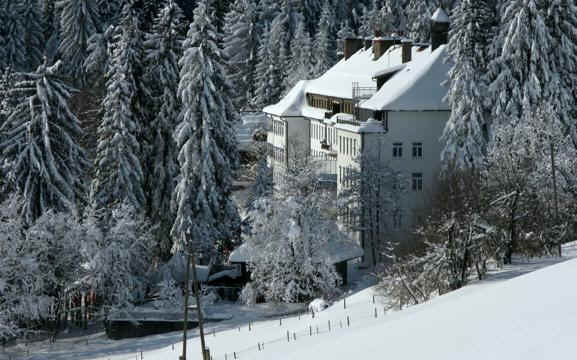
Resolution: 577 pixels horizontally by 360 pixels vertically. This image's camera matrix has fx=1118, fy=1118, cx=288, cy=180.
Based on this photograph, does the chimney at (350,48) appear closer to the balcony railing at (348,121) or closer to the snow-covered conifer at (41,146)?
the balcony railing at (348,121)

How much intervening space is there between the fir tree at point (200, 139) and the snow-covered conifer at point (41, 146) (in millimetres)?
5936

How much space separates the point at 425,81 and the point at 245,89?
67.7 meters

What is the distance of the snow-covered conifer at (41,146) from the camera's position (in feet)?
187

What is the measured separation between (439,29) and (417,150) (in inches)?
329

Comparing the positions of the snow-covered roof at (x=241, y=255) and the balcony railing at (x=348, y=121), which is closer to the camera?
the snow-covered roof at (x=241, y=255)

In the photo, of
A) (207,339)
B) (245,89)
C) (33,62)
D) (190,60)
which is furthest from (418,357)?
(245,89)

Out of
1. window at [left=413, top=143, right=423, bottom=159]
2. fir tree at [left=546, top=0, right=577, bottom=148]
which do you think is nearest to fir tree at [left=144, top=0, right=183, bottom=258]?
window at [left=413, top=143, right=423, bottom=159]

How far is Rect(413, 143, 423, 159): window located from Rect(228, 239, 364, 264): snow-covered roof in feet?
27.5

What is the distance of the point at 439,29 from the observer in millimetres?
71875

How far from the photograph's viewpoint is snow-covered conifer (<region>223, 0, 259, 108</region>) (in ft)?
443

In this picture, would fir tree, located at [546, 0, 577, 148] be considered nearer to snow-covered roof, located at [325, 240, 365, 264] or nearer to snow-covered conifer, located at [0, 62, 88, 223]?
snow-covered roof, located at [325, 240, 365, 264]

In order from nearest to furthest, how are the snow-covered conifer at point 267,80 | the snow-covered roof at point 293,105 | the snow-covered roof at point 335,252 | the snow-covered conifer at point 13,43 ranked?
the snow-covered roof at point 335,252
the snow-covered roof at point 293,105
the snow-covered conifer at point 13,43
the snow-covered conifer at point 267,80

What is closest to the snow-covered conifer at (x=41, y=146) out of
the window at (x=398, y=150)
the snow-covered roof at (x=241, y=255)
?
the snow-covered roof at (x=241, y=255)

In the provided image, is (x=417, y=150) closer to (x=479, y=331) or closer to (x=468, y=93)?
(x=468, y=93)
